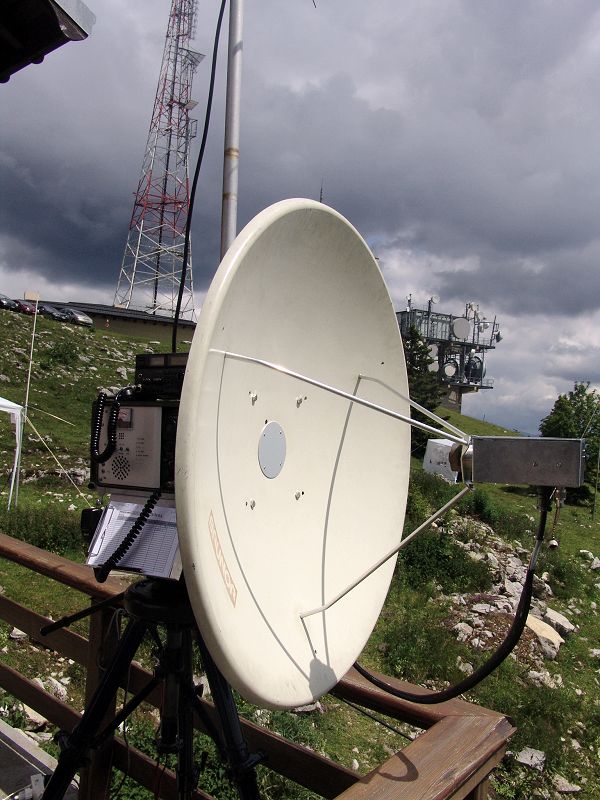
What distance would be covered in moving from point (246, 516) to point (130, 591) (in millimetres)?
354

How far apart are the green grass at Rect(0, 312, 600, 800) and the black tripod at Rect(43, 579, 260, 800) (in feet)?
Answer: 2.61

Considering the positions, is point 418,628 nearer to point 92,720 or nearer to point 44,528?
point 44,528

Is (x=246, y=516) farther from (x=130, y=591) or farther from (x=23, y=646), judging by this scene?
(x=23, y=646)

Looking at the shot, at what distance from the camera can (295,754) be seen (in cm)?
164

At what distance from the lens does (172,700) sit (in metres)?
1.46

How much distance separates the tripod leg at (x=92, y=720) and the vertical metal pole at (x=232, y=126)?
1.20m

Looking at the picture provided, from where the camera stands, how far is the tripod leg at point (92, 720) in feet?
4.54

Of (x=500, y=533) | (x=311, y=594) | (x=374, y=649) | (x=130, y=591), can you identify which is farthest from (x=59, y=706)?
(x=500, y=533)

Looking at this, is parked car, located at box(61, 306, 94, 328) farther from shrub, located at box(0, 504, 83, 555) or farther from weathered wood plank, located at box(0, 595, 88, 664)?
weathered wood plank, located at box(0, 595, 88, 664)

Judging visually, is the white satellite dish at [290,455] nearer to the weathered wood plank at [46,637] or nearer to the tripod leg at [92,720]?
the tripod leg at [92,720]

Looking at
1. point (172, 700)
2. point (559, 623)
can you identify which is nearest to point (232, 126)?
point (172, 700)

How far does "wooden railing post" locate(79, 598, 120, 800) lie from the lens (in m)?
1.83

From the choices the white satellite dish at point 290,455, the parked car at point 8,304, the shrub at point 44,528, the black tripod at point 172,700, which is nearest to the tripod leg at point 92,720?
the black tripod at point 172,700

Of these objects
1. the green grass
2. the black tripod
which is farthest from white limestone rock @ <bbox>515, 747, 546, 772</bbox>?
the black tripod
